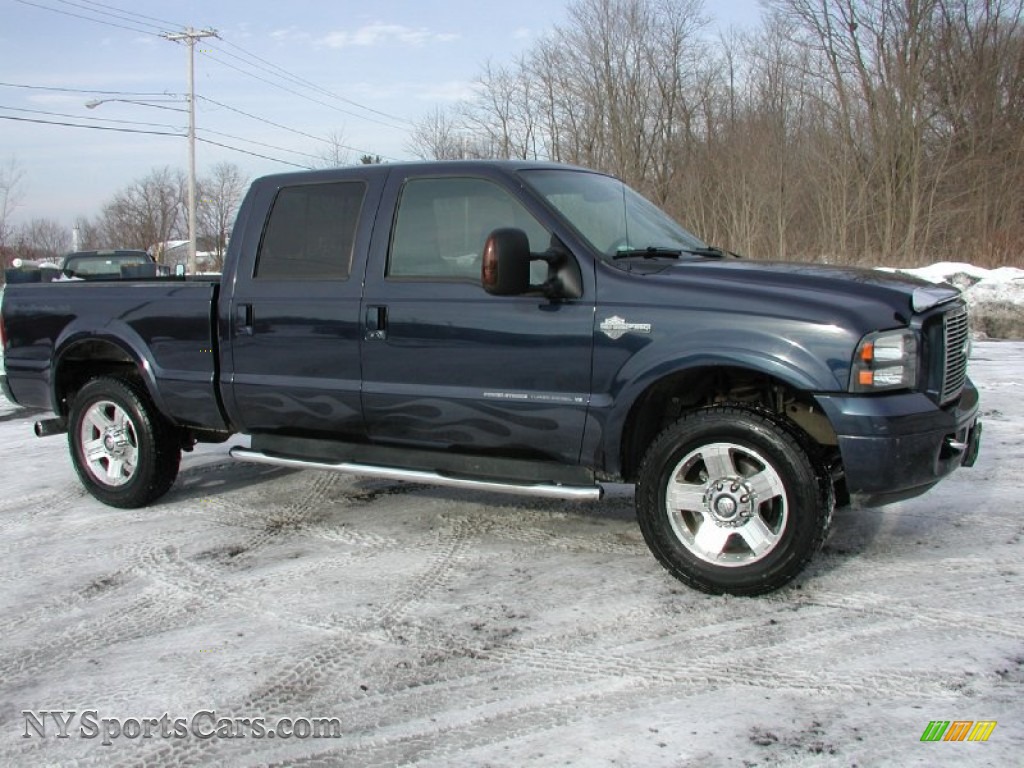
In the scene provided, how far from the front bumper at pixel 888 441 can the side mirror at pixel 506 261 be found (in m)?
1.37

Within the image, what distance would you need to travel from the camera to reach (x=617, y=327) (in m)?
4.04

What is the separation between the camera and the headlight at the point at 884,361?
359 cm

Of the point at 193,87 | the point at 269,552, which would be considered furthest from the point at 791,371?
the point at 193,87

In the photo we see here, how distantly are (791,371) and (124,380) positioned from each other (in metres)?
4.08

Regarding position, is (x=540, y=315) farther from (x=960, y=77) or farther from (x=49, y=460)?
(x=960, y=77)

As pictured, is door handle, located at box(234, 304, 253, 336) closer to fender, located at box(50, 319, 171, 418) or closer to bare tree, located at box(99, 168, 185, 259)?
fender, located at box(50, 319, 171, 418)

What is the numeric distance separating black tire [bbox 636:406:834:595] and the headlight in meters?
0.38

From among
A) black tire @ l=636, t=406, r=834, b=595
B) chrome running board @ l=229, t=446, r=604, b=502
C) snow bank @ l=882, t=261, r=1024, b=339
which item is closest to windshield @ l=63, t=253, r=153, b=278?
chrome running board @ l=229, t=446, r=604, b=502

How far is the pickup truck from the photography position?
3.72m

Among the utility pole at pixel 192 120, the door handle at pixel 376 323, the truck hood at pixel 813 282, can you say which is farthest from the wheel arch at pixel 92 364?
the utility pole at pixel 192 120

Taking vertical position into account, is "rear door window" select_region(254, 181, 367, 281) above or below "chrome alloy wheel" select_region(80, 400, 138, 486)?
above

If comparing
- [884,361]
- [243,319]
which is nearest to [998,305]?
[884,361]

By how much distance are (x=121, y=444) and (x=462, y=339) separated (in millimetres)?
2645

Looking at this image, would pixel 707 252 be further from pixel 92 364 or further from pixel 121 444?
pixel 92 364
